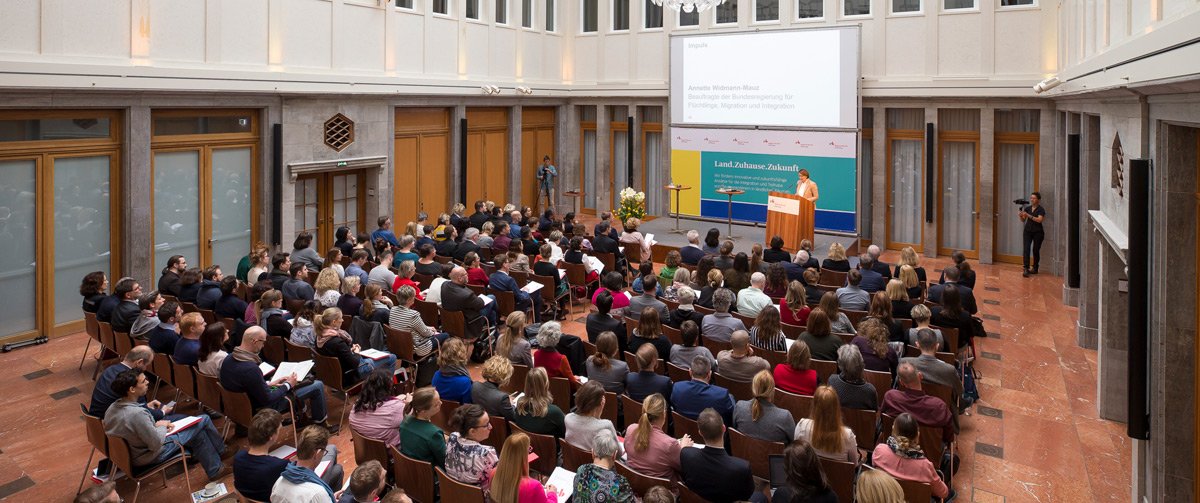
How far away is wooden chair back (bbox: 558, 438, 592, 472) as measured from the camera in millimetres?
4977

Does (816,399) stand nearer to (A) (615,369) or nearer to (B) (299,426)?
(A) (615,369)

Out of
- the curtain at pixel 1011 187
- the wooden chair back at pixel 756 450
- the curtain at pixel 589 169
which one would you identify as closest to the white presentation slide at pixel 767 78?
the curtain at pixel 1011 187

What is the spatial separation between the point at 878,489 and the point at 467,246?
29.0 ft

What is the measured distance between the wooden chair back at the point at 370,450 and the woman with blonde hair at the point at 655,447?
5.87 ft

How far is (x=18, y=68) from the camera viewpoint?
9375 mm

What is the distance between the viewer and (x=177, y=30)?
37.6 feet

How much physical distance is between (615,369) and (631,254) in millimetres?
7041

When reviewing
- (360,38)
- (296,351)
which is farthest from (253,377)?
(360,38)

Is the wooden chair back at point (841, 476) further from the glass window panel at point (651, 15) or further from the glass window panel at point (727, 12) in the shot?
the glass window panel at point (651, 15)

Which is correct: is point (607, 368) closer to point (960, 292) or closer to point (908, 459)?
point (908, 459)

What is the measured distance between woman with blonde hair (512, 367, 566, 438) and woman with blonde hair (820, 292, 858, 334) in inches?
129

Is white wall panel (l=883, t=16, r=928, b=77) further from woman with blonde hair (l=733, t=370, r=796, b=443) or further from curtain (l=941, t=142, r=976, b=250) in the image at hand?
woman with blonde hair (l=733, t=370, r=796, b=443)

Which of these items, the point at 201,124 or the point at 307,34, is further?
the point at 307,34

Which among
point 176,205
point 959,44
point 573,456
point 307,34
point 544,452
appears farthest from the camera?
point 959,44
